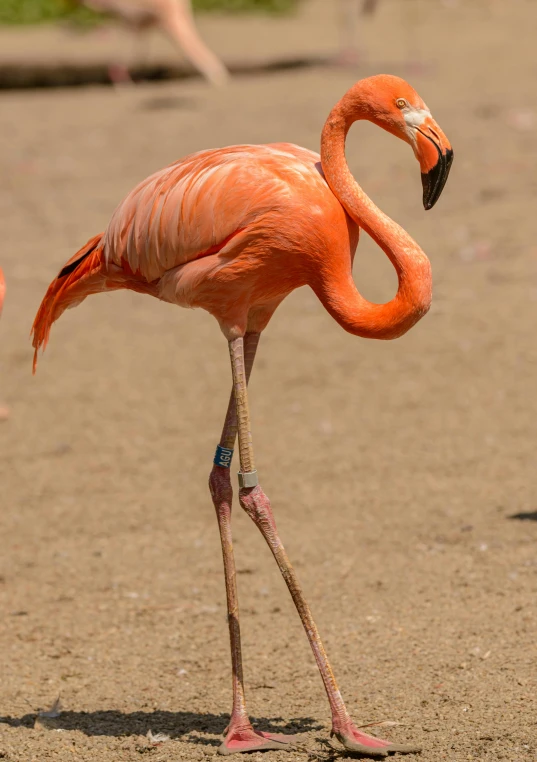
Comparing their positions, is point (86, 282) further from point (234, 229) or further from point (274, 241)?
point (274, 241)

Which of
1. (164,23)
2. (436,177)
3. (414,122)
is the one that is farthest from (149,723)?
(164,23)

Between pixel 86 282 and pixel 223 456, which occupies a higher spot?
pixel 86 282

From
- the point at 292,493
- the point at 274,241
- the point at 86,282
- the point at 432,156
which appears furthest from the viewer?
the point at 292,493

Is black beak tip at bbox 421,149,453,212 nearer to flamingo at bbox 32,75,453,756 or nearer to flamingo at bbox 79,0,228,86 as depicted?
flamingo at bbox 32,75,453,756

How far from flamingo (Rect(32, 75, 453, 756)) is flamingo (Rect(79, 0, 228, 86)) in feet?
34.6

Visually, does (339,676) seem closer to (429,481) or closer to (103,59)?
(429,481)

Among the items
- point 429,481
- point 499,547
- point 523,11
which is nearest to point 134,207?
point 499,547

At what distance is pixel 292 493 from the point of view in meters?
5.26

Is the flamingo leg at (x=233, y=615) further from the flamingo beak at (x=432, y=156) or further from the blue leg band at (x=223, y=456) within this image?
the flamingo beak at (x=432, y=156)

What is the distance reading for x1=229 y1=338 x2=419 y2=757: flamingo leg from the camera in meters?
2.97

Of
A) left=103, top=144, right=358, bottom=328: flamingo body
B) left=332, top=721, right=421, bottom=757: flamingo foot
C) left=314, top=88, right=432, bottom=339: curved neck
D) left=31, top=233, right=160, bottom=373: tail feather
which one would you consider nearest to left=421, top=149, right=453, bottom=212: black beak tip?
left=314, top=88, right=432, bottom=339: curved neck

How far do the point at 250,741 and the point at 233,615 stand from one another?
344 millimetres

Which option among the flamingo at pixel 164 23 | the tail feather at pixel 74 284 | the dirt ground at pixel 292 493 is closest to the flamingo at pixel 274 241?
the tail feather at pixel 74 284

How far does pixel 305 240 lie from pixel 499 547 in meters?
2.07
